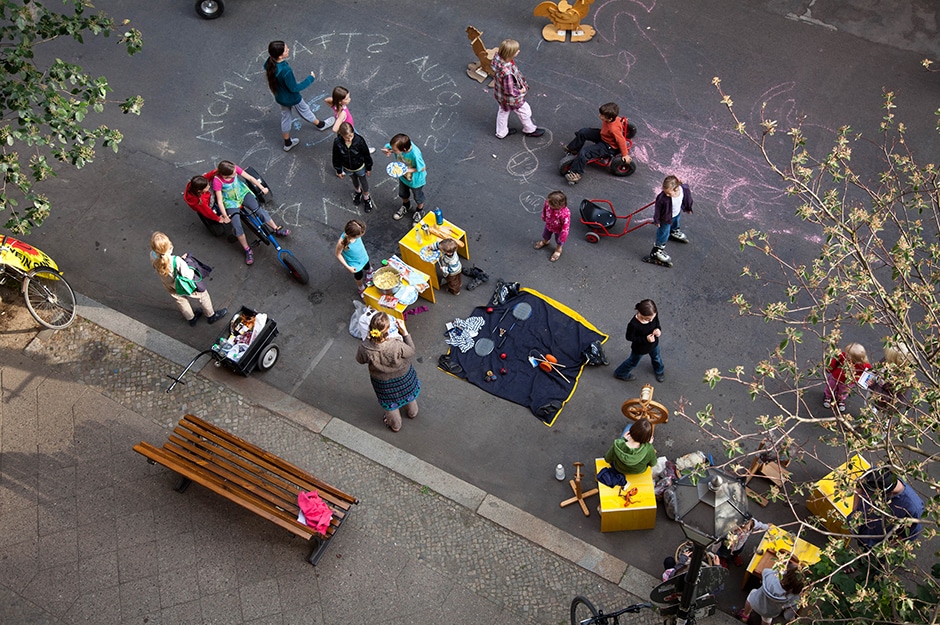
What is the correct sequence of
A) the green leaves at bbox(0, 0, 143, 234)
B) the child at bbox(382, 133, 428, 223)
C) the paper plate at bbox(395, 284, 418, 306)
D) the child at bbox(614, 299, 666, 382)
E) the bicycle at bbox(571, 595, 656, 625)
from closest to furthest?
1. the bicycle at bbox(571, 595, 656, 625)
2. the green leaves at bbox(0, 0, 143, 234)
3. the child at bbox(614, 299, 666, 382)
4. the paper plate at bbox(395, 284, 418, 306)
5. the child at bbox(382, 133, 428, 223)

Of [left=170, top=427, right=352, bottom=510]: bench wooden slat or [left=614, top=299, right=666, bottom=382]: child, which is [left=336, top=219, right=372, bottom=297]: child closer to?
[left=170, top=427, right=352, bottom=510]: bench wooden slat

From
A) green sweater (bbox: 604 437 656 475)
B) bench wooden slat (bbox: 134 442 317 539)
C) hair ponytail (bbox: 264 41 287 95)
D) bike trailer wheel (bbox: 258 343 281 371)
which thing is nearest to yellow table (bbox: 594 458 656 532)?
green sweater (bbox: 604 437 656 475)

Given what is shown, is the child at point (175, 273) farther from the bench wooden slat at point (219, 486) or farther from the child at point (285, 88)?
the child at point (285, 88)

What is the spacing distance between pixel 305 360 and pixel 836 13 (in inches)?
438

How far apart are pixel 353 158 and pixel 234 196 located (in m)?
1.72

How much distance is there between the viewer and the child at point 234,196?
10320 mm

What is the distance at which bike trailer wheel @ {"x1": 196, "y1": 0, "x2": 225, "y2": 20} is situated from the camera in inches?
545

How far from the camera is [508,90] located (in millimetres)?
11508

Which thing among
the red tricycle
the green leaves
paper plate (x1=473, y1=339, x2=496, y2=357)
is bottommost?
paper plate (x1=473, y1=339, x2=496, y2=357)

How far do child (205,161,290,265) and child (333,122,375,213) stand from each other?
1187 millimetres

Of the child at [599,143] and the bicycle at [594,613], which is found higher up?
the child at [599,143]

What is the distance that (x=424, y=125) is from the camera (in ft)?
40.5

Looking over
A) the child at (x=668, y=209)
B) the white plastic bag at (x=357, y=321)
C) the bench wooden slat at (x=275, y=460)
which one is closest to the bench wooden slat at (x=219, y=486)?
the bench wooden slat at (x=275, y=460)

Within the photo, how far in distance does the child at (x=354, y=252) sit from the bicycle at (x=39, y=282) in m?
3.74
